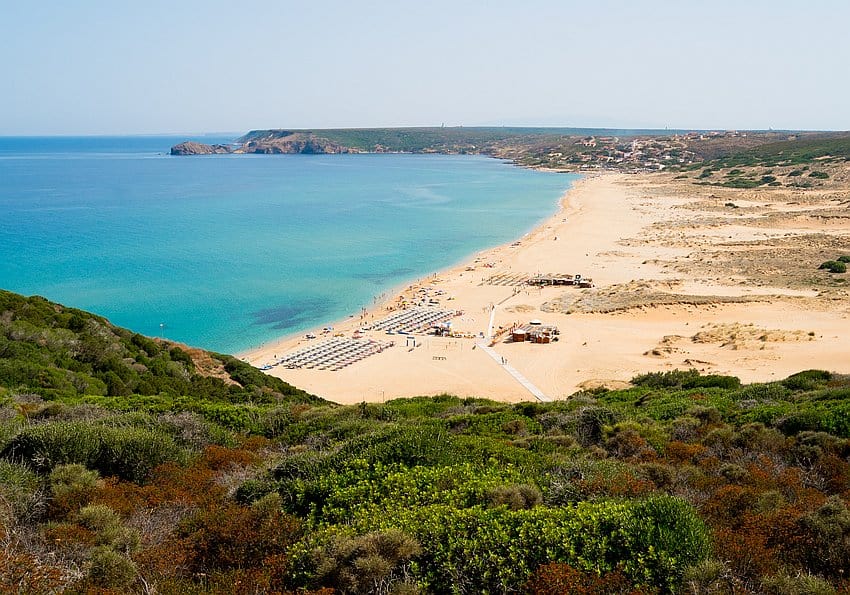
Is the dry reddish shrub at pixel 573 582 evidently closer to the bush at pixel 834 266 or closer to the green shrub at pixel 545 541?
the green shrub at pixel 545 541

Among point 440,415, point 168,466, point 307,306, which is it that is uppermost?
point 168,466

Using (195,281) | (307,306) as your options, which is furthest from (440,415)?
(195,281)

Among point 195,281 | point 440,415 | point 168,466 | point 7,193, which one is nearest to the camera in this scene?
point 168,466


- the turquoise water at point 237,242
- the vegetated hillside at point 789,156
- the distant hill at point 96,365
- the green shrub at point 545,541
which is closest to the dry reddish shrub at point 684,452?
the green shrub at point 545,541

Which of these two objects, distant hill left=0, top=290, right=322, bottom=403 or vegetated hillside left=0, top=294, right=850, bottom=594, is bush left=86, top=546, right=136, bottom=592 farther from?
distant hill left=0, top=290, right=322, bottom=403

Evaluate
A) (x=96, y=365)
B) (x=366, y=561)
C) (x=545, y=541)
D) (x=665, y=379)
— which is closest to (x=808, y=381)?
(x=665, y=379)

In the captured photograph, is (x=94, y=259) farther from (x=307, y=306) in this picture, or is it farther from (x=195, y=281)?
(x=307, y=306)
